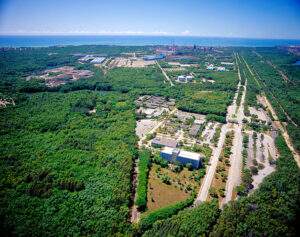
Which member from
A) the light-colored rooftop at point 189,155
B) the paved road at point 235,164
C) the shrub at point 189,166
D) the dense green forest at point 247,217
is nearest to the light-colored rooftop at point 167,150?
the light-colored rooftop at point 189,155

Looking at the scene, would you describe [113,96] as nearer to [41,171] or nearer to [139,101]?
[139,101]

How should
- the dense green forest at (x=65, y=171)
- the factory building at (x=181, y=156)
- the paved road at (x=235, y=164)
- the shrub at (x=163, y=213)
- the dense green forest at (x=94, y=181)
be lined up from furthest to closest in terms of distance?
the factory building at (x=181, y=156)
the paved road at (x=235, y=164)
the shrub at (x=163, y=213)
the dense green forest at (x=65, y=171)
the dense green forest at (x=94, y=181)

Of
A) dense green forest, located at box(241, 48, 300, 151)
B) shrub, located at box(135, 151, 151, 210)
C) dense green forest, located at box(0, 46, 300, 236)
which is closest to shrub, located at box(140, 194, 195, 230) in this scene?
dense green forest, located at box(0, 46, 300, 236)

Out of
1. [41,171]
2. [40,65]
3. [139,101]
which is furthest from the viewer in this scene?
[40,65]

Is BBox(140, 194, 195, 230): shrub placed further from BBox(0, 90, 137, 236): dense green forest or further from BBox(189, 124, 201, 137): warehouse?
BBox(189, 124, 201, 137): warehouse

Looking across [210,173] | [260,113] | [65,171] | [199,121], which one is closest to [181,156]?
[210,173]

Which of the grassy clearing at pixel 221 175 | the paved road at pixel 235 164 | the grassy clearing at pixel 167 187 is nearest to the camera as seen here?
the grassy clearing at pixel 167 187

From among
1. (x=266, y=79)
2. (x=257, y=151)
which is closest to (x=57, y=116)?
(x=257, y=151)

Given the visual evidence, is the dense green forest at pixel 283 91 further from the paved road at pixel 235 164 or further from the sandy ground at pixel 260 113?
the paved road at pixel 235 164

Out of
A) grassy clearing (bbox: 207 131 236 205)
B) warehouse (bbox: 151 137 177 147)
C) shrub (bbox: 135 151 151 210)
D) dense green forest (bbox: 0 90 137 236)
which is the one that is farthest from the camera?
warehouse (bbox: 151 137 177 147)
